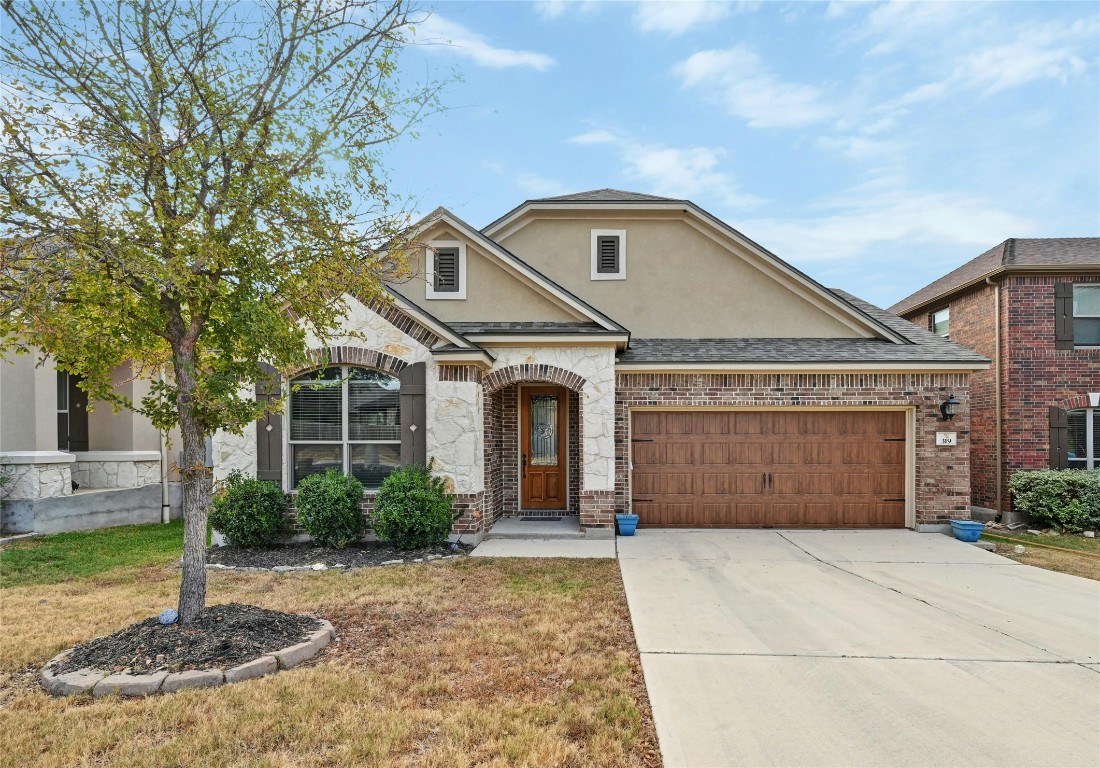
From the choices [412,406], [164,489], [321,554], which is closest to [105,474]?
[164,489]

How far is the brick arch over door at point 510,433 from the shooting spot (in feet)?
29.6

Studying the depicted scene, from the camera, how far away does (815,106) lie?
13.6 meters

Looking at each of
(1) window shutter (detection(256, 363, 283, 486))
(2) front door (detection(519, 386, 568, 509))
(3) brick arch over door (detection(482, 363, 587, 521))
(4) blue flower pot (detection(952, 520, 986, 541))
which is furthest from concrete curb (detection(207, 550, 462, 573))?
(4) blue flower pot (detection(952, 520, 986, 541))

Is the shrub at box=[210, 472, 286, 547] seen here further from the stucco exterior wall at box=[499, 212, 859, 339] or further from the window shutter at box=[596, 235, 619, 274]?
the window shutter at box=[596, 235, 619, 274]

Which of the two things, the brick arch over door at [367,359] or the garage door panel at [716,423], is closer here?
the brick arch over door at [367,359]

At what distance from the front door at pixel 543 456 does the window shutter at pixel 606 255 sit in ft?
9.30

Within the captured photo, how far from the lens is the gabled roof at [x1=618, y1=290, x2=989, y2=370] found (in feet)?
30.9

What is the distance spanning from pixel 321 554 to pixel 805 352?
27.3 ft

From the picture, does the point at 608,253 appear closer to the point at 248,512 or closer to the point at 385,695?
the point at 248,512

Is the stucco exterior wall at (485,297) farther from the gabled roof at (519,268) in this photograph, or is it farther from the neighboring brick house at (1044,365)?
the neighboring brick house at (1044,365)

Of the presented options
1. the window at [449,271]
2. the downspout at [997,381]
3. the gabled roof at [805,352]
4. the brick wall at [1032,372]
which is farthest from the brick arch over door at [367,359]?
the brick wall at [1032,372]

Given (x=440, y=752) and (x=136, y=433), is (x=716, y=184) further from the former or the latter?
(x=440, y=752)

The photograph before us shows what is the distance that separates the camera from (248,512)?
26.4 ft

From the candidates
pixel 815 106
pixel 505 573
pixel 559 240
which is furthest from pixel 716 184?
pixel 505 573
